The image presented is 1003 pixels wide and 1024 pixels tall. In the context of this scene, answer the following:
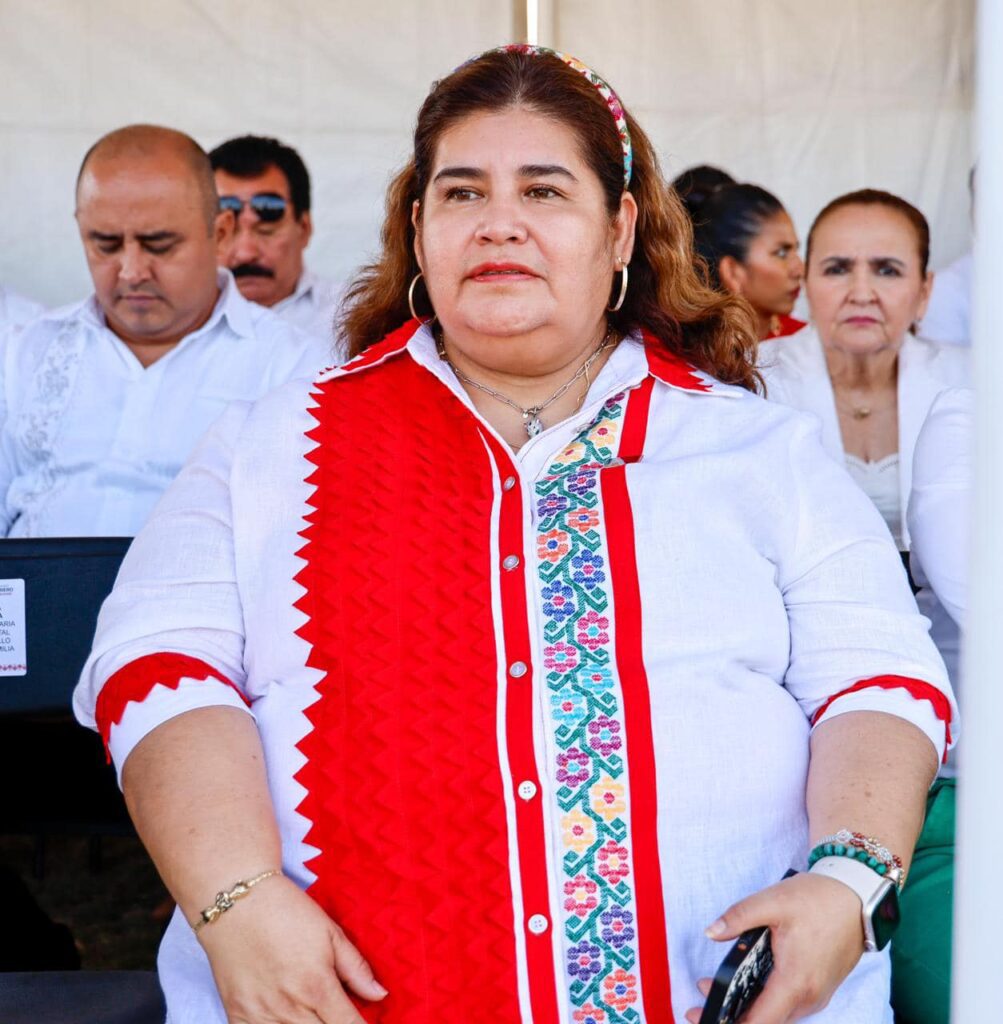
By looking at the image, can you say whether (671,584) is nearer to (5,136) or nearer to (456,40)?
(456,40)

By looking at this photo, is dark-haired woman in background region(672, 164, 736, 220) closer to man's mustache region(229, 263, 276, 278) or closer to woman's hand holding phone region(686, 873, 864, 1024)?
man's mustache region(229, 263, 276, 278)

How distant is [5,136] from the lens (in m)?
3.56

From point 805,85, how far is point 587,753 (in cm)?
249

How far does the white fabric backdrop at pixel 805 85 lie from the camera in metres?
3.59

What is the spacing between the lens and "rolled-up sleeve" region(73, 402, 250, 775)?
1734mm

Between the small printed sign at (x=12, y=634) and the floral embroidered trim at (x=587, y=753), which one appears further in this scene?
the small printed sign at (x=12, y=634)

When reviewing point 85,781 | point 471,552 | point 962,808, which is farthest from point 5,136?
point 962,808

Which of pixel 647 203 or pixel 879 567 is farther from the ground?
pixel 647 203

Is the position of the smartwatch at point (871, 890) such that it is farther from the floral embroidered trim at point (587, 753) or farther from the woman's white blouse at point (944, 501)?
the woman's white blouse at point (944, 501)

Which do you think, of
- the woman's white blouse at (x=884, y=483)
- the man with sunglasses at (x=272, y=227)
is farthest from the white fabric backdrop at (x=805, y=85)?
the man with sunglasses at (x=272, y=227)

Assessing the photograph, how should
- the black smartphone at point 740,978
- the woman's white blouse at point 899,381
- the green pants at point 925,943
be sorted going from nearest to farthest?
the black smartphone at point 740,978 < the green pants at point 925,943 < the woman's white blouse at point 899,381

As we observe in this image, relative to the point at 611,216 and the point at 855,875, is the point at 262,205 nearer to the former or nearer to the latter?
the point at 611,216

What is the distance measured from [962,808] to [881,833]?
760mm

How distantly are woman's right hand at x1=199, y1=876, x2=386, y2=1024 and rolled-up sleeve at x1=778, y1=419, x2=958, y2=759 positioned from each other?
68cm
